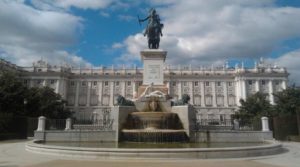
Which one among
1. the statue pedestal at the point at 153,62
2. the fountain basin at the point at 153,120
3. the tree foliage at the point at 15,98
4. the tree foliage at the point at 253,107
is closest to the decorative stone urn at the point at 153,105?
the fountain basin at the point at 153,120

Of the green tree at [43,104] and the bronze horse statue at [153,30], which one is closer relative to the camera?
the bronze horse statue at [153,30]

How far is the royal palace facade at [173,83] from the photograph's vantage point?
385ft

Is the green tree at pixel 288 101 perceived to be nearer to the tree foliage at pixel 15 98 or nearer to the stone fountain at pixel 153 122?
the stone fountain at pixel 153 122

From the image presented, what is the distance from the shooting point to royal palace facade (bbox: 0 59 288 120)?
11725cm

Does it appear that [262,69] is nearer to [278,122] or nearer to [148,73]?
[278,122]

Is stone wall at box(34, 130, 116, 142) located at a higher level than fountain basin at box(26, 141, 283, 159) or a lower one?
higher

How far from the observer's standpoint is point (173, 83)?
400ft

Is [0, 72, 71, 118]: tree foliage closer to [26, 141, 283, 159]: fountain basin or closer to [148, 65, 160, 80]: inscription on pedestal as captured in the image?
[148, 65, 160, 80]: inscription on pedestal

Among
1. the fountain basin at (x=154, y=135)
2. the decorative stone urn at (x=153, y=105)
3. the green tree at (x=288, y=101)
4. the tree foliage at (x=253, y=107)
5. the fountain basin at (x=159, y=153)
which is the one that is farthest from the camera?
the tree foliage at (x=253, y=107)

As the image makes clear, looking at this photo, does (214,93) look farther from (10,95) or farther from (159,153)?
(159,153)

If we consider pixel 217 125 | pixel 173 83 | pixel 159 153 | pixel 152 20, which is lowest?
pixel 159 153

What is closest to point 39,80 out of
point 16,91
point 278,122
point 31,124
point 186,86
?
point 186,86

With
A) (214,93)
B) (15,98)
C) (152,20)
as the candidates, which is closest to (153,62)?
(152,20)

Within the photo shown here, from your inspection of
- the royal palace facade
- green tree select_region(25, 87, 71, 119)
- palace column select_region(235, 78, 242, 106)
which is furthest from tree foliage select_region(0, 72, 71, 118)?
palace column select_region(235, 78, 242, 106)
